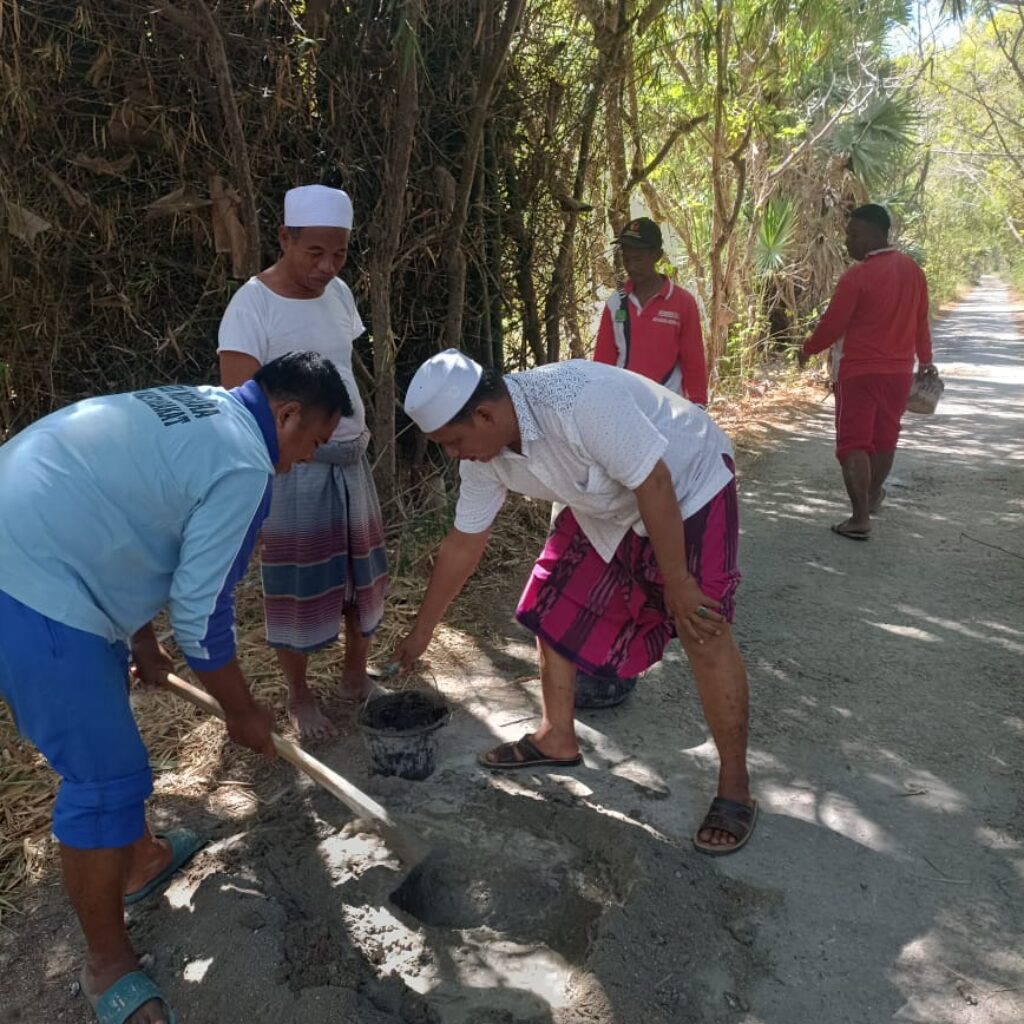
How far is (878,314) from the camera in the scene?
4820mm

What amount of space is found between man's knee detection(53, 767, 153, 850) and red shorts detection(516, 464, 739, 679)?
128 centimetres

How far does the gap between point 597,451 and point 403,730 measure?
1064 millimetres

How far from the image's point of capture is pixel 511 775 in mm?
2787

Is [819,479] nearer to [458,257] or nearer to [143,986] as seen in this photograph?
[458,257]

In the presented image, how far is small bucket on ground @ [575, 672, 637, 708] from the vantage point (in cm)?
321

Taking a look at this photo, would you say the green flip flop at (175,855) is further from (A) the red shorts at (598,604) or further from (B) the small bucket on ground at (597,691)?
(B) the small bucket on ground at (597,691)

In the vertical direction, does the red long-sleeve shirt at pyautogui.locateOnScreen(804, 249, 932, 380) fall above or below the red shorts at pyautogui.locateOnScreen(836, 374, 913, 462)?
above

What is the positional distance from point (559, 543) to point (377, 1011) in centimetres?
135

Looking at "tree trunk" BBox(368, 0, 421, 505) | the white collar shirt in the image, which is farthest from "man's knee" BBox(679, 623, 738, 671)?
"tree trunk" BBox(368, 0, 421, 505)

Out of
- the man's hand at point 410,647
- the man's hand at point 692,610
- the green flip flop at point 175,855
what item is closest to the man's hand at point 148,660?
the green flip flop at point 175,855

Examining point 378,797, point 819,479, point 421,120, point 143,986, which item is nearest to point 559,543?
point 378,797

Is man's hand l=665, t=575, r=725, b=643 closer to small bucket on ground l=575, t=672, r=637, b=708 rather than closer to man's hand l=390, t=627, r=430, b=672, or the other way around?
man's hand l=390, t=627, r=430, b=672

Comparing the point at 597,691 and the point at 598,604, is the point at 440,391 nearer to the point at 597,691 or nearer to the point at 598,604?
the point at 598,604

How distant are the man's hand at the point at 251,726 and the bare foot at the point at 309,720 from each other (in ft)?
3.22
